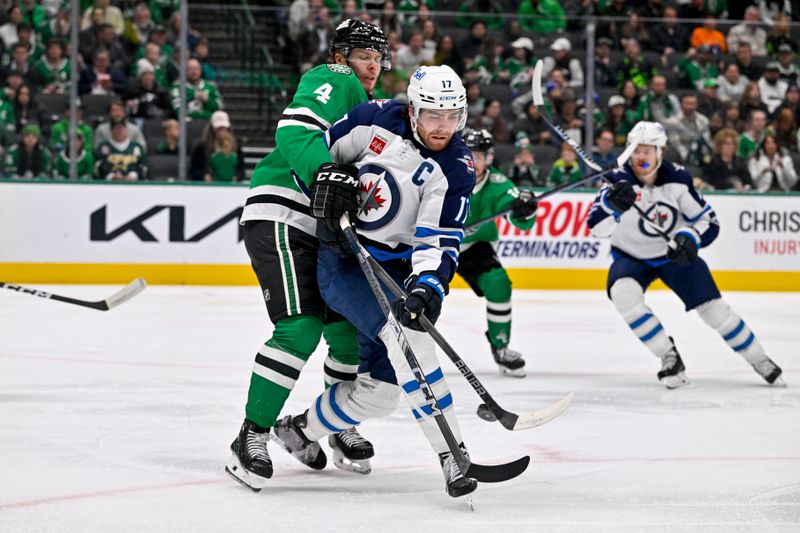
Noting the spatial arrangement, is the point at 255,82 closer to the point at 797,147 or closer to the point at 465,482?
the point at 797,147

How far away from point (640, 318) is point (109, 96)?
487cm

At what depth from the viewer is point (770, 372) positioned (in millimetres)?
4840

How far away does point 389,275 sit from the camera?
9.72 feet

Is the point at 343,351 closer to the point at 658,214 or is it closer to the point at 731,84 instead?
the point at 658,214

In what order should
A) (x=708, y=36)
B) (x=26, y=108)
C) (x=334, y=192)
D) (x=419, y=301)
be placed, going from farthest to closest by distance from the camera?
(x=708, y=36) → (x=26, y=108) → (x=334, y=192) → (x=419, y=301)

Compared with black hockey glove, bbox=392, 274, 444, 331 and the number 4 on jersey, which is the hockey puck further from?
the number 4 on jersey

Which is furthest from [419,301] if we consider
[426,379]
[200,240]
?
[200,240]

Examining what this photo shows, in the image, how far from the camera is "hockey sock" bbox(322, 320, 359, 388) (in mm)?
3250

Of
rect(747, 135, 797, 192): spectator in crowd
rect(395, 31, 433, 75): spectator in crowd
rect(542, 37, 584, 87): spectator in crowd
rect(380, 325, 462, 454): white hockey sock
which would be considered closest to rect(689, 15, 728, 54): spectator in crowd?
rect(747, 135, 797, 192): spectator in crowd

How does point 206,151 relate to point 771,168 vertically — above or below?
below

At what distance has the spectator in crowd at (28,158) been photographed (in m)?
8.24

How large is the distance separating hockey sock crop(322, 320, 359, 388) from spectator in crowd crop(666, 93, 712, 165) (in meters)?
5.93

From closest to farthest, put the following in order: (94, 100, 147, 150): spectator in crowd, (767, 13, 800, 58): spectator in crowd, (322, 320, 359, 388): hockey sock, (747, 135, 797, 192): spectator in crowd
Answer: (322, 320, 359, 388): hockey sock < (94, 100, 147, 150): spectator in crowd < (747, 135, 797, 192): spectator in crowd < (767, 13, 800, 58): spectator in crowd

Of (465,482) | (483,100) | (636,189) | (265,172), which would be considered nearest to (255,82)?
(483,100)
